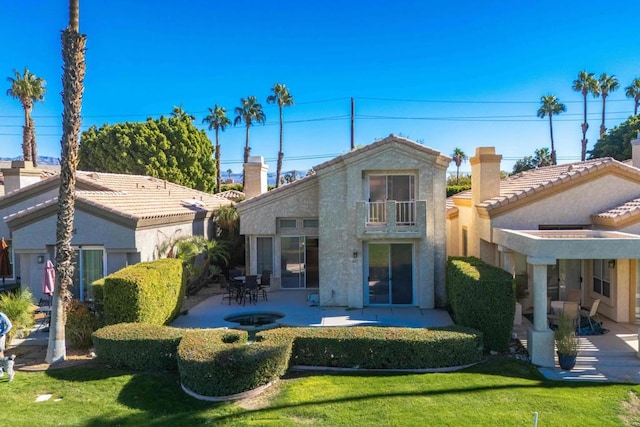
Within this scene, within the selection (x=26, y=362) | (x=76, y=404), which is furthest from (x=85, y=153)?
(x=76, y=404)

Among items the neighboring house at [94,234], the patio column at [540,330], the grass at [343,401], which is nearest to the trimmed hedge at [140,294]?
the grass at [343,401]

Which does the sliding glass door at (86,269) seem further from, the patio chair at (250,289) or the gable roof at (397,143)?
the gable roof at (397,143)

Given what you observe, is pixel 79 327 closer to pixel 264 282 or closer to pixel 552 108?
pixel 264 282

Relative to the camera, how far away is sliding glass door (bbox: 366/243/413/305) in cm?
1884

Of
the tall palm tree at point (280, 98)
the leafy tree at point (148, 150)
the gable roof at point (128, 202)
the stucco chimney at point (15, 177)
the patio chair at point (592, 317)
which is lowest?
the patio chair at point (592, 317)

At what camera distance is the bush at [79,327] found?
14.0 metres

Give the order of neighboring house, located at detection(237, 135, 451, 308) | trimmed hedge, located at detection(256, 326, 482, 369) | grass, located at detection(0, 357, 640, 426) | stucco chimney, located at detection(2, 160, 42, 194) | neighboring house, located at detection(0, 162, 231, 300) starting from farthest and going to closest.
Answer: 1. stucco chimney, located at detection(2, 160, 42, 194)
2. neighboring house, located at detection(237, 135, 451, 308)
3. neighboring house, located at detection(0, 162, 231, 300)
4. trimmed hedge, located at detection(256, 326, 482, 369)
5. grass, located at detection(0, 357, 640, 426)

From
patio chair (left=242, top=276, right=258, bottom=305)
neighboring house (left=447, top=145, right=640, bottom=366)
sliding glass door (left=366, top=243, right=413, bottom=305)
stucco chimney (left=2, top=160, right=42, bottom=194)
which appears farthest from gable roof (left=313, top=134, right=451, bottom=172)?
stucco chimney (left=2, top=160, right=42, bottom=194)

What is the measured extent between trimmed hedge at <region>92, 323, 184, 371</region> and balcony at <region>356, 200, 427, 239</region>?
28.6ft

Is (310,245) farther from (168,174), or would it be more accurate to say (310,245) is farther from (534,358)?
(168,174)

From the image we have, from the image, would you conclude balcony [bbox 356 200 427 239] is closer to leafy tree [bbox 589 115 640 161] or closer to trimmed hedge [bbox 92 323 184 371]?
trimmed hedge [bbox 92 323 184 371]

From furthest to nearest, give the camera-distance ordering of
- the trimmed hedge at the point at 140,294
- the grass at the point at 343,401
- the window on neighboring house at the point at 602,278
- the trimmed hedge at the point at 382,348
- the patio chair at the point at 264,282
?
1. the patio chair at the point at 264,282
2. the window on neighboring house at the point at 602,278
3. the trimmed hedge at the point at 140,294
4. the trimmed hedge at the point at 382,348
5. the grass at the point at 343,401

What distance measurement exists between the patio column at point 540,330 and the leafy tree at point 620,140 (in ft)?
130

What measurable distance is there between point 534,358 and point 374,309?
6856mm
